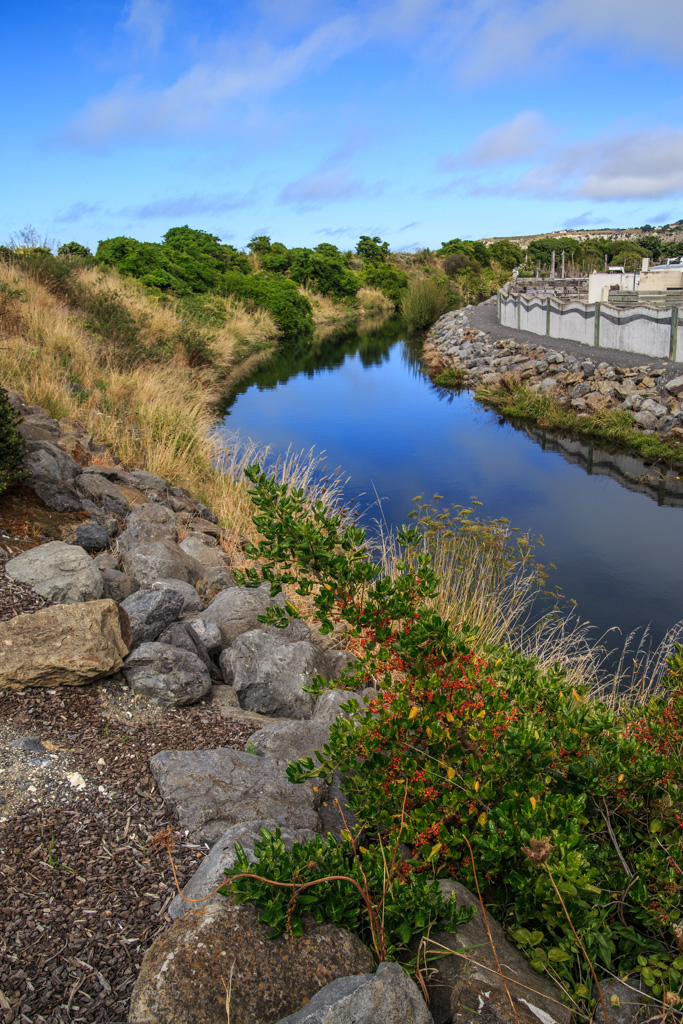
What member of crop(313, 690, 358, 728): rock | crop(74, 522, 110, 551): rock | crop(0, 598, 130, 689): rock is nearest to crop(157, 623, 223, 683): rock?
crop(0, 598, 130, 689): rock

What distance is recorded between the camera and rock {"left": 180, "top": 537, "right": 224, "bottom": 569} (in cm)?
588

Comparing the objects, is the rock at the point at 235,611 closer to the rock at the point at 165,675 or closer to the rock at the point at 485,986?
the rock at the point at 165,675

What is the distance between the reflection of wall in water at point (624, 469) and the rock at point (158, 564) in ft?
23.9

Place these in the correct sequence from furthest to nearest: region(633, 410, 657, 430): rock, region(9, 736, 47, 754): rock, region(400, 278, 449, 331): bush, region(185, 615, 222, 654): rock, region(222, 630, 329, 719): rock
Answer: region(400, 278, 449, 331): bush
region(633, 410, 657, 430): rock
region(185, 615, 222, 654): rock
region(222, 630, 329, 719): rock
region(9, 736, 47, 754): rock

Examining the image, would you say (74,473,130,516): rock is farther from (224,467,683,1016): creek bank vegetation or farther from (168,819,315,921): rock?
(168,819,315,921): rock

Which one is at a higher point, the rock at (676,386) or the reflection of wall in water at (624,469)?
the rock at (676,386)

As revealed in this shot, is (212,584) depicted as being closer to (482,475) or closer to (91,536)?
(91,536)

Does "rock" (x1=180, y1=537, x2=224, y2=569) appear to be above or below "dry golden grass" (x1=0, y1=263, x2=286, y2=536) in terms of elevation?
below

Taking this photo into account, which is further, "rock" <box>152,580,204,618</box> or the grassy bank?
the grassy bank

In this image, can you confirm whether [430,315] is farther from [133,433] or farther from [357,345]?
[133,433]

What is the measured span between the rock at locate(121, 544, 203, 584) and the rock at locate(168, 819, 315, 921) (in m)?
2.57

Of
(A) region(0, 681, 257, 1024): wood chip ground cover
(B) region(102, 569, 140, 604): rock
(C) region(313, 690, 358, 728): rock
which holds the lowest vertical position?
(C) region(313, 690, 358, 728): rock

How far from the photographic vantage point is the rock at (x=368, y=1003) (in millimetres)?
1627

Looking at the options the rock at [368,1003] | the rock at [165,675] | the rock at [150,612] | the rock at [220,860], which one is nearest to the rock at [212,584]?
the rock at [150,612]
